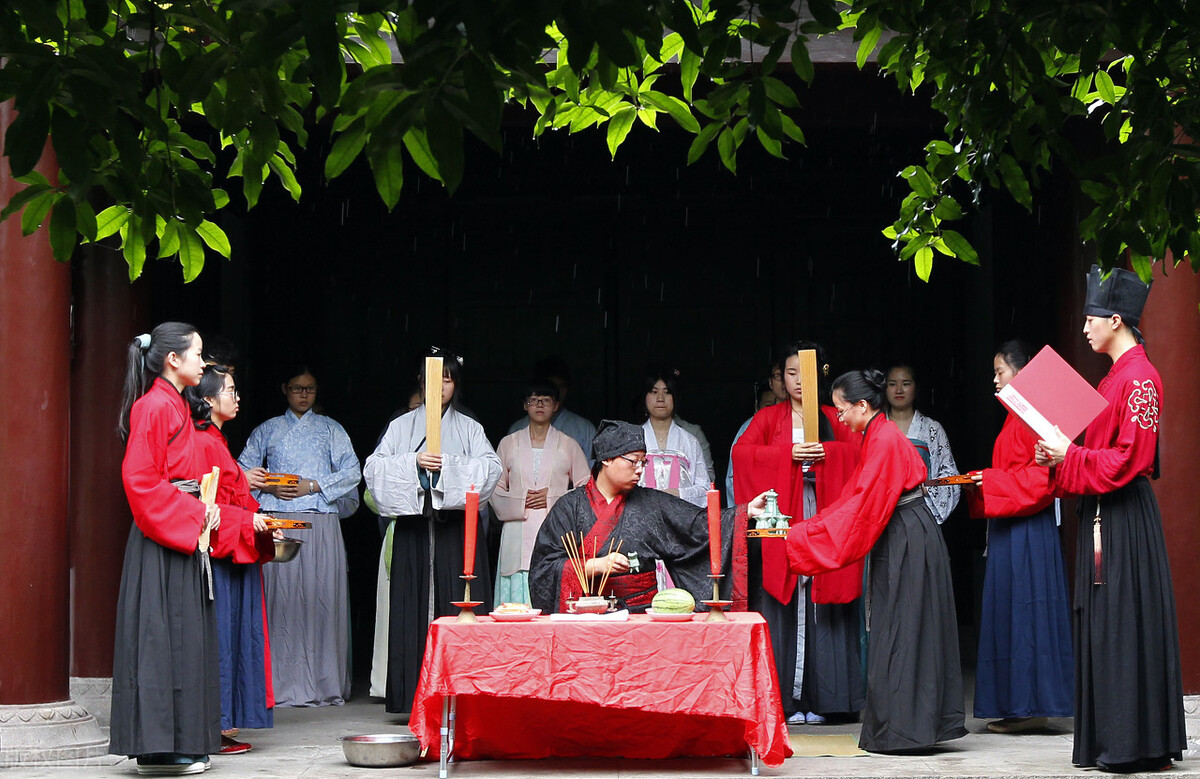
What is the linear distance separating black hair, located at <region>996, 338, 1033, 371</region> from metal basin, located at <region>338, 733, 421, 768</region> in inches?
122

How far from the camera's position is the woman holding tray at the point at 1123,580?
544 centimetres

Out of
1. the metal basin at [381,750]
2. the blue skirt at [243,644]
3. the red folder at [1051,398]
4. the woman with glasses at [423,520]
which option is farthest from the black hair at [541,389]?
the red folder at [1051,398]

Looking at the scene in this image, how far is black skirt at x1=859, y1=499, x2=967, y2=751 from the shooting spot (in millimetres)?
5957

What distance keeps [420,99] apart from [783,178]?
7.82 metres

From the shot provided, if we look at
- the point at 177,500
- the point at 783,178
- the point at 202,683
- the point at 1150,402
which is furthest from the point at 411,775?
the point at 783,178

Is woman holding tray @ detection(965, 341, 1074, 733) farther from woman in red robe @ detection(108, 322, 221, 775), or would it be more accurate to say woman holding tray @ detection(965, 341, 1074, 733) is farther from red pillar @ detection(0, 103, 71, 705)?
red pillar @ detection(0, 103, 71, 705)

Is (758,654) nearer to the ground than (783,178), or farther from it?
nearer to the ground

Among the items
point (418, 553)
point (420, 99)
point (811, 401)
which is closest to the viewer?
point (420, 99)

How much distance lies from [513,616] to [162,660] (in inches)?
56.6

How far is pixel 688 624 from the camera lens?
207 inches

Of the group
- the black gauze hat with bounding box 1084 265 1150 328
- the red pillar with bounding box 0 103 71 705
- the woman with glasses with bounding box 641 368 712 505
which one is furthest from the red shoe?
the black gauze hat with bounding box 1084 265 1150 328

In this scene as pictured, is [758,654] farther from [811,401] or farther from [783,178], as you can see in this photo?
[783,178]

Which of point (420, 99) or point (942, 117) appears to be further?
point (942, 117)

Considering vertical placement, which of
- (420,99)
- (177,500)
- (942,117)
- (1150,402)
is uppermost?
(942,117)
